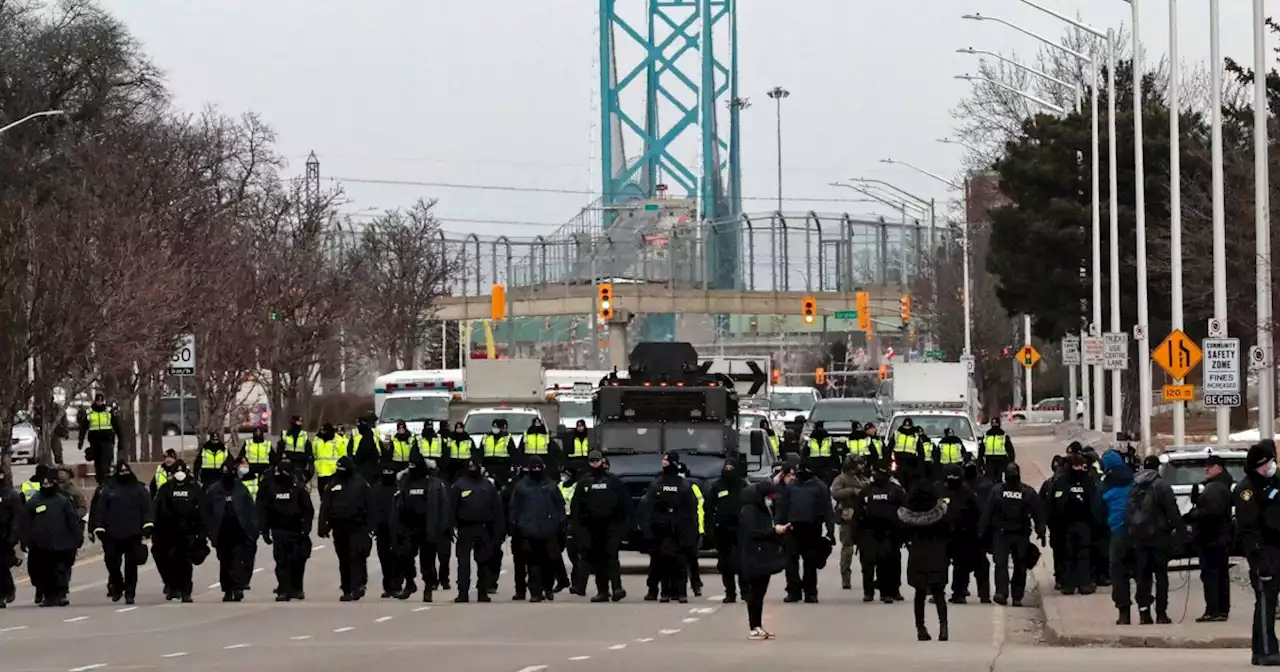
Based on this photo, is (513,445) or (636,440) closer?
(636,440)

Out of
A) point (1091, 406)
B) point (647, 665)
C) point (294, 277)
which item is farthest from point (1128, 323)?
point (647, 665)

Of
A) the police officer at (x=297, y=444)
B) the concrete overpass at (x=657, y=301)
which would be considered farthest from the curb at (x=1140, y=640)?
the concrete overpass at (x=657, y=301)

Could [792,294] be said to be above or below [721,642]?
above

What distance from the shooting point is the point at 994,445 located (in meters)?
36.9

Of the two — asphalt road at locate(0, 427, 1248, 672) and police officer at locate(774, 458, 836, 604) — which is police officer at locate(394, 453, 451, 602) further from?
police officer at locate(774, 458, 836, 604)

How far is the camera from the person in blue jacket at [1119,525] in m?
21.2

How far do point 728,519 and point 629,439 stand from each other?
6.69m

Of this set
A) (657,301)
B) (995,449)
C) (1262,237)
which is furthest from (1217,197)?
(657,301)

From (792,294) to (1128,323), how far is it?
3657 centimetres

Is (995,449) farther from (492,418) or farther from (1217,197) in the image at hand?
(492,418)

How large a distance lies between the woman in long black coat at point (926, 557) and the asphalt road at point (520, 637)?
317mm

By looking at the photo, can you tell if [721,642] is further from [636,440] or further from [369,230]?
[369,230]

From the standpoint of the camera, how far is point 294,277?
198 feet

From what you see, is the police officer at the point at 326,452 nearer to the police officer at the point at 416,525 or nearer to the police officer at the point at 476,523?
the police officer at the point at 416,525
